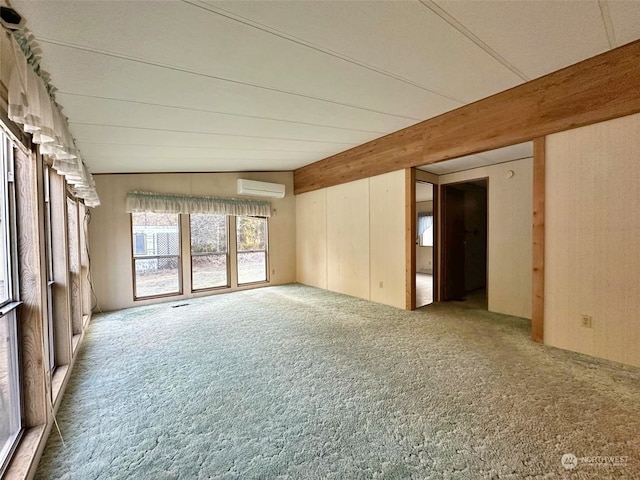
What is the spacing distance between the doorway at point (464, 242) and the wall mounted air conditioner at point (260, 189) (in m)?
3.18

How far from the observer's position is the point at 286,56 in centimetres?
199

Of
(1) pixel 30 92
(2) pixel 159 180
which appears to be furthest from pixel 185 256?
(1) pixel 30 92

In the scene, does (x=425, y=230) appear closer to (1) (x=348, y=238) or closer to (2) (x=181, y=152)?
(1) (x=348, y=238)

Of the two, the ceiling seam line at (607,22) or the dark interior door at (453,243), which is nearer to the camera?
the ceiling seam line at (607,22)

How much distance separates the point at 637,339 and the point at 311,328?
290 cm

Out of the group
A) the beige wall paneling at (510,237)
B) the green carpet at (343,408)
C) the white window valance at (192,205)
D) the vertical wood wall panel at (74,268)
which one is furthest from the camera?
the white window valance at (192,205)

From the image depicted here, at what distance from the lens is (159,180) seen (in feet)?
16.4

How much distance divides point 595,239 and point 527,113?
1.32 metres

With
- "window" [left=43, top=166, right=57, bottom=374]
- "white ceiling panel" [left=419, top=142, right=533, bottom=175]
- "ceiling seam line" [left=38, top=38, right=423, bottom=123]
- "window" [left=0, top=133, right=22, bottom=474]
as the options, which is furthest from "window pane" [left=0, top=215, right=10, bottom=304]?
"white ceiling panel" [left=419, top=142, right=533, bottom=175]

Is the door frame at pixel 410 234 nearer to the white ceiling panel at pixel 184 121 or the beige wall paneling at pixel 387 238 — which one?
the beige wall paneling at pixel 387 238

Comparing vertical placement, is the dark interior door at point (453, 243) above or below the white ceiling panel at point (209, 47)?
below

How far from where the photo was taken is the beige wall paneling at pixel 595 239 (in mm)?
2287

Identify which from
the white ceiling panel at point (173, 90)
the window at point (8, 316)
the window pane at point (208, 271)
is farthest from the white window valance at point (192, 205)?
the window at point (8, 316)

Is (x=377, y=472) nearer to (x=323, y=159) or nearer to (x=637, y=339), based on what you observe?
(x=637, y=339)
